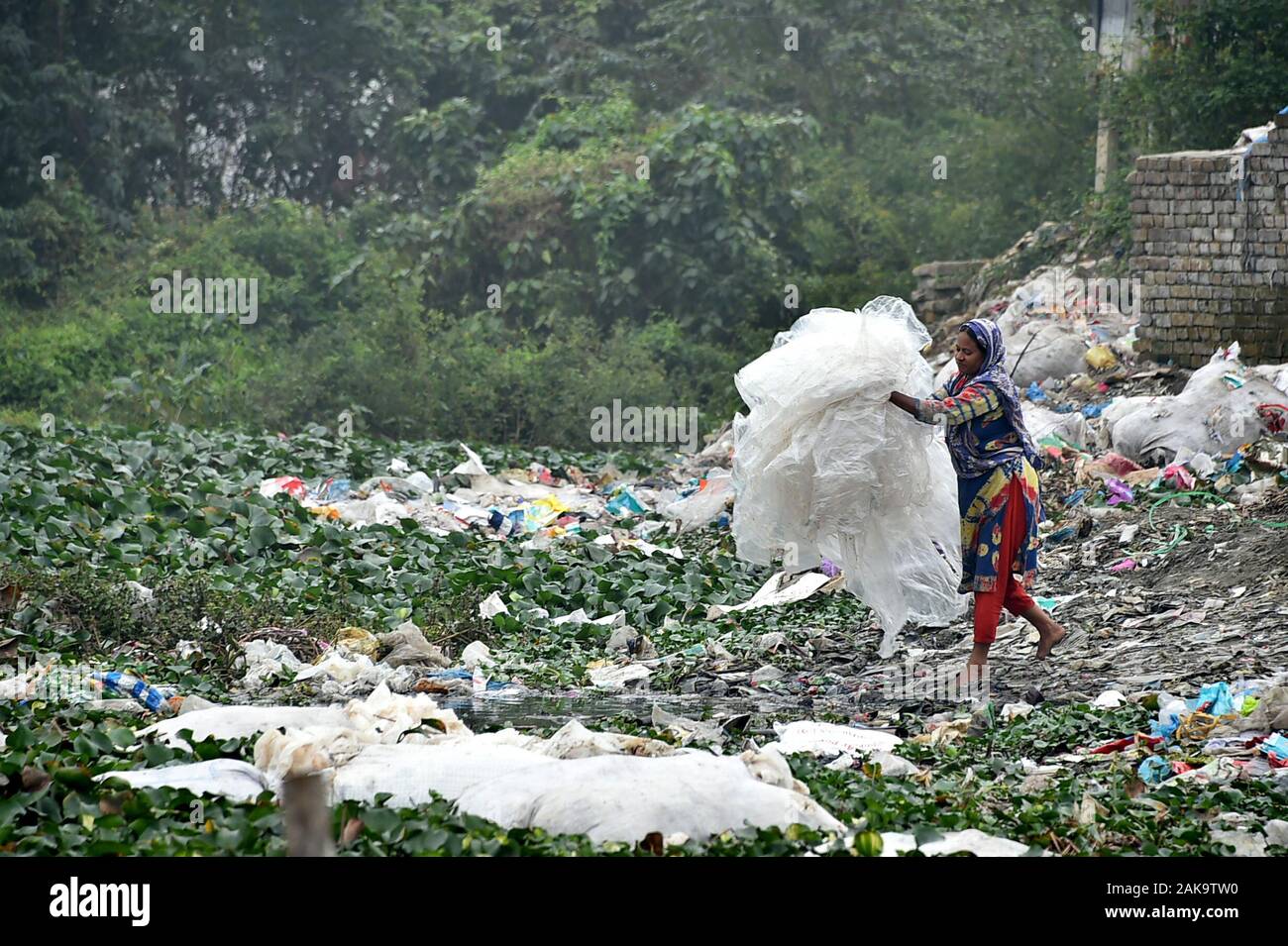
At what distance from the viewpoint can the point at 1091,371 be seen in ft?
37.2

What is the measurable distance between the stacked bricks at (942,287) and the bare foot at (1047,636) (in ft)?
30.4

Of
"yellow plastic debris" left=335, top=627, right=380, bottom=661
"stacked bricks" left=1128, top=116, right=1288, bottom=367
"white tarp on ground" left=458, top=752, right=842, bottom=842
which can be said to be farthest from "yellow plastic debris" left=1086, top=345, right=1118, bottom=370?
"white tarp on ground" left=458, top=752, right=842, bottom=842

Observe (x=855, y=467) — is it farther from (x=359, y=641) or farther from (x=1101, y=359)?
(x=1101, y=359)

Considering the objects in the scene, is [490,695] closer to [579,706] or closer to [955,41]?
[579,706]

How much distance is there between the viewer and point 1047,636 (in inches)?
235

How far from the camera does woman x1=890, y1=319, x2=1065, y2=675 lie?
5648 mm

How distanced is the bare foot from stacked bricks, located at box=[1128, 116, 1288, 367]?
236 inches

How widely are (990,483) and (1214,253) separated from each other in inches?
260

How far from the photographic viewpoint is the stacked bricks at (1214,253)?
1118cm

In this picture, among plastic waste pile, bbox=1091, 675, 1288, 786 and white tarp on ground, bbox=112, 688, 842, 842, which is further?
plastic waste pile, bbox=1091, 675, 1288, 786

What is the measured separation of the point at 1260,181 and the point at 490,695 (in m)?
7.99

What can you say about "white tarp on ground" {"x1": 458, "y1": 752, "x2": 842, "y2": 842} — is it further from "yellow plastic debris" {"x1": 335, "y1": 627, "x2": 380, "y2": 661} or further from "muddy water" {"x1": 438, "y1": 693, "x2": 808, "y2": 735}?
"yellow plastic debris" {"x1": 335, "y1": 627, "x2": 380, "y2": 661}

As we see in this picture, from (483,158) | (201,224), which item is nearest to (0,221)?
A: (201,224)

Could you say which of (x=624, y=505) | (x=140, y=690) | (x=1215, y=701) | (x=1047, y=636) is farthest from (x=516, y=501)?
(x=1215, y=701)
